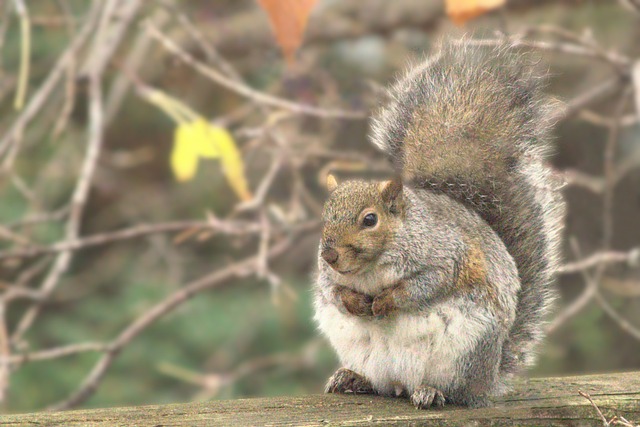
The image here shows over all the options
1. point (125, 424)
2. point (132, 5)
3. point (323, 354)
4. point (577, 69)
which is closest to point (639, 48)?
point (577, 69)

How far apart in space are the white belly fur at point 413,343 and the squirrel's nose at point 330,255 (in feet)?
0.39

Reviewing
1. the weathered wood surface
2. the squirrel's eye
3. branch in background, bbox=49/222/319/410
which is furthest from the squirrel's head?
branch in background, bbox=49/222/319/410

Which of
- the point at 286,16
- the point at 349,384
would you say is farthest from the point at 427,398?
the point at 286,16

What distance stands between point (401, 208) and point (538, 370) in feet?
10.0

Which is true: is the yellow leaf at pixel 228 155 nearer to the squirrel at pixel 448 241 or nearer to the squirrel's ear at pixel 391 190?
the squirrel at pixel 448 241

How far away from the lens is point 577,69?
12.5 ft

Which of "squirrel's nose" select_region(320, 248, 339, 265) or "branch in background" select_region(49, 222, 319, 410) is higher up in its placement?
"squirrel's nose" select_region(320, 248, 339, 265)

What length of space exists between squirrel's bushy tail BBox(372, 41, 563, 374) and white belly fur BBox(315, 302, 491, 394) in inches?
6.1

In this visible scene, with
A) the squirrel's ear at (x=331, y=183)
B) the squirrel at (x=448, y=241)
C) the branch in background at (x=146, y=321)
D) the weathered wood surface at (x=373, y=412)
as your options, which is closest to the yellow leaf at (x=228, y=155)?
the branch in background at (x=146, y=321)

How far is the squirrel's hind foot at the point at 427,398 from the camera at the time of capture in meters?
1.34

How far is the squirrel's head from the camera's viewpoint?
51.8 inches

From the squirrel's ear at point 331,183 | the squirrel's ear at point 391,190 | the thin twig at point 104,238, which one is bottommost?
the thin twig at point 104,238

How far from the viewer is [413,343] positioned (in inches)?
53.8

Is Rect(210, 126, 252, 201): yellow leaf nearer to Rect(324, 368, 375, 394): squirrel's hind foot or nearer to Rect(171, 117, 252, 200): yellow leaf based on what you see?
Rect(171, 117, 252, 200): yellow leaf
